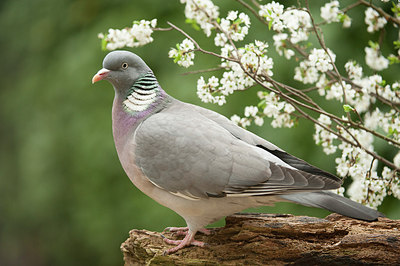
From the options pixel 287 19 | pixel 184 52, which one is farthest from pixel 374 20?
pixel 184 52

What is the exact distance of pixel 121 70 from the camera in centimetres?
296

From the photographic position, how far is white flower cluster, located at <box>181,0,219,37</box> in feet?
9.66

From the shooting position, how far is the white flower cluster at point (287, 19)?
2748 mm

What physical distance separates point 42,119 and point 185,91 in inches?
73.4

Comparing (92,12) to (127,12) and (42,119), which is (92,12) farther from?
(42,119)

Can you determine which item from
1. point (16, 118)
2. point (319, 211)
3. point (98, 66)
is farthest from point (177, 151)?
point (16, 118)

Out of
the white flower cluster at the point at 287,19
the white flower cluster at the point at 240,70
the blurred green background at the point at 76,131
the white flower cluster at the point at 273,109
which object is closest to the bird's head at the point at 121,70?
the white flower cluster at the point at 240,70

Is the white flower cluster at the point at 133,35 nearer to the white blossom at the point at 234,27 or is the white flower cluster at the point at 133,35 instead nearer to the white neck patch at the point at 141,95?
the white neck patch at the point at 141,95

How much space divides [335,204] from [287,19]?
101 centimetres

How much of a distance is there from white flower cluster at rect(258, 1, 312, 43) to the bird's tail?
84 centimetres

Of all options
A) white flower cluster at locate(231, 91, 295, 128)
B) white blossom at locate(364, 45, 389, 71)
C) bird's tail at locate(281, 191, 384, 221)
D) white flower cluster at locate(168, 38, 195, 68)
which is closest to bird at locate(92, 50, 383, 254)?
bird's tail at locate(281, 191, 384, 221)

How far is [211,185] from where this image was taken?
2.63m

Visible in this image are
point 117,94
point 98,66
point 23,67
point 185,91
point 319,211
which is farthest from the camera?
point 23,67

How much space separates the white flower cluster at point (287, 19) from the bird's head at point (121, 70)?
0.75 meters
